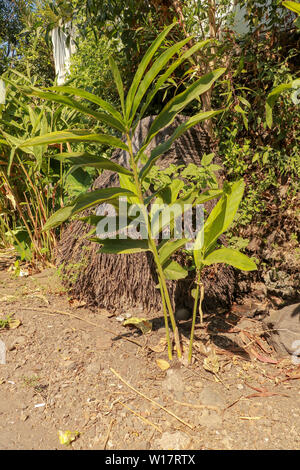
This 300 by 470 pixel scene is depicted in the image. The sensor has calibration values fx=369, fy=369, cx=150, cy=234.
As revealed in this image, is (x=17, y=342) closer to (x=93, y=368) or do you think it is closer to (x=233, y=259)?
(x=93, y=368)

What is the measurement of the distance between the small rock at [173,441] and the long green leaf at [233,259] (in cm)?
61

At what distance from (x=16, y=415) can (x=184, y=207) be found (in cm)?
103

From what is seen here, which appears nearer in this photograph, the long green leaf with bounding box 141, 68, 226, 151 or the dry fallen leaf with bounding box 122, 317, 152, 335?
the long green leaf with bounding box 141, 68, 226, 151

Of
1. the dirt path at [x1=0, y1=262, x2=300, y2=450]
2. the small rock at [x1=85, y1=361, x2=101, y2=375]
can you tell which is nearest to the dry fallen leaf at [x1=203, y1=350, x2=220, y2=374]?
the dirt path at [x1=0, y1=262, x2=300, y2=450]

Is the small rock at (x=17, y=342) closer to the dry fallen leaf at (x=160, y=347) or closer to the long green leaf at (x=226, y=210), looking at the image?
the dry fallen leaf at (x=160, y=347)

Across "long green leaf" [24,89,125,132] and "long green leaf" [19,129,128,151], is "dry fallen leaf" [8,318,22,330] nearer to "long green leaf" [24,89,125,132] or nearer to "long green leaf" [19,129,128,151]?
"long green leaf" [19,129,128,151]

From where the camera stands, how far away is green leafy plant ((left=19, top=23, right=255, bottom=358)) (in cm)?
128

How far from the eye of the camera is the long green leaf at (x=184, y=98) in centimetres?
134

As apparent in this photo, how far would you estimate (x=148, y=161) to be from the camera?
54.4 inches

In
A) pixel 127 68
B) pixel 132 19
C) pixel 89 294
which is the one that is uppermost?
pixel 132 19
